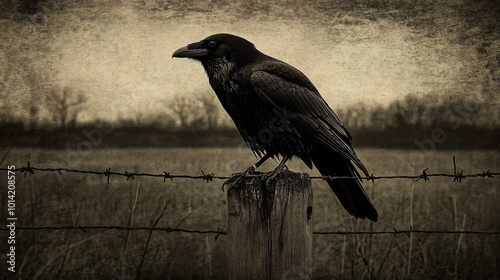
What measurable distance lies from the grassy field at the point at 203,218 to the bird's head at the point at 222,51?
2.61 meters

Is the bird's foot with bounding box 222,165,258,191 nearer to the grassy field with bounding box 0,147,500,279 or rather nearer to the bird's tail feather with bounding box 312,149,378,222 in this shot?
the bird's tail feather with bounding box 312,149,378,222

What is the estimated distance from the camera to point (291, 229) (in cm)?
204

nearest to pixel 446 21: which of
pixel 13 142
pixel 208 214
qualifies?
pixel 208 214

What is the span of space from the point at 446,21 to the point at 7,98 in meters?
5.27

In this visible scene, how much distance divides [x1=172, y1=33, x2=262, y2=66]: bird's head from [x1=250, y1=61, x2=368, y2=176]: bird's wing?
0.57ft

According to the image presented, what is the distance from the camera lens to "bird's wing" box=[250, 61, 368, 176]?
3.20 meters

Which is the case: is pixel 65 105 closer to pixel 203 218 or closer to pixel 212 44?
pixel 203 218

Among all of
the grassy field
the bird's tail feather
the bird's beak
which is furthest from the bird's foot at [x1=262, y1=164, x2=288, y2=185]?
the grassy field

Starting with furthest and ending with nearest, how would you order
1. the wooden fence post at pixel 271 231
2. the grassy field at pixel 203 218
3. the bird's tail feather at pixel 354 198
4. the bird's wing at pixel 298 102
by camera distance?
the grassy field at pixel 203 218 < the bird's wing at pixel 298 102 < the bird's tail feather at pixel 354 198 < the wooden fence post at pixel 271 231

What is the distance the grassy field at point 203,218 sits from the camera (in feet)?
19.1

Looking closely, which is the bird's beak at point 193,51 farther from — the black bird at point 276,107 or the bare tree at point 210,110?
the bare tree at point 210,110

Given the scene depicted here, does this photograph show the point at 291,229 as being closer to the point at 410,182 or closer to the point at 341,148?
the point at 341,148

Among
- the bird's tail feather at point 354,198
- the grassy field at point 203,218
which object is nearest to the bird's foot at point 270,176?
the bird's tail feather at point 354,198

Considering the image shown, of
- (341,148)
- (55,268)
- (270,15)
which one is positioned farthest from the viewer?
(270,15)
